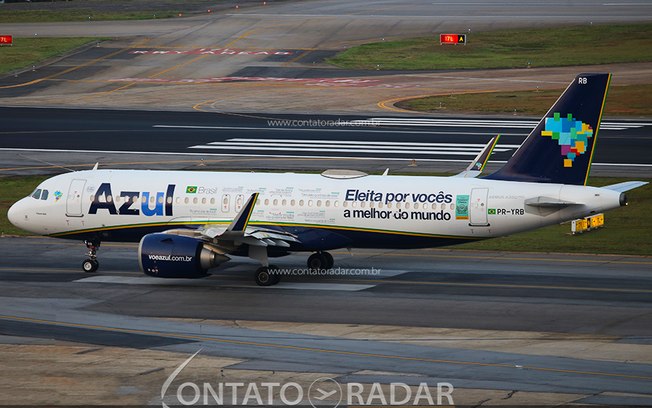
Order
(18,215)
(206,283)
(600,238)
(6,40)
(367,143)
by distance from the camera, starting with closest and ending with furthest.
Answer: (206,283), (18,215), (600,238), (367,143), (6,40)

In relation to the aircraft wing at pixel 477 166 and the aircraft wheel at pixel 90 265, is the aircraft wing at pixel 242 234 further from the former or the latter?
the aircraft wing at pixel 477 166

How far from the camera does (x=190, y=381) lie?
2911 cm

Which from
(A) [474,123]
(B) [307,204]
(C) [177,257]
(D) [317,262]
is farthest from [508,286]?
(A) [474,123]

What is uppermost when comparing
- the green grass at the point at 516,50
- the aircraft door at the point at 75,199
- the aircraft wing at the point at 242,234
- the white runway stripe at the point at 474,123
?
the green grass at the point at 516,50

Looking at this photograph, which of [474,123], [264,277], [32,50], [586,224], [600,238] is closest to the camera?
[264,277]

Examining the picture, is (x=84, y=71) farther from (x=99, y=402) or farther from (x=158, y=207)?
(x=99, y=402)

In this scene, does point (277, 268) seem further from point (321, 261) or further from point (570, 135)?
point (570, 135)

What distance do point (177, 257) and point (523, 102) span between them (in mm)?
52990

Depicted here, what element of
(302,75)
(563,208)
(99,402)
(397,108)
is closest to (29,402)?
(99,402)

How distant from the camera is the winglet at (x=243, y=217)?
132 ft

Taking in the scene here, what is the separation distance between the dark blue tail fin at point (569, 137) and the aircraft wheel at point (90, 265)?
56.1ft

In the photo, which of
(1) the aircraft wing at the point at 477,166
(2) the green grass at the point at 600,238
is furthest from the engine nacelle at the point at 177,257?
(2) the green grass at the point at 600,238

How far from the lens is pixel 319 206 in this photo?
4291 centimetres

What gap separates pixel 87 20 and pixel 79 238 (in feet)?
310
